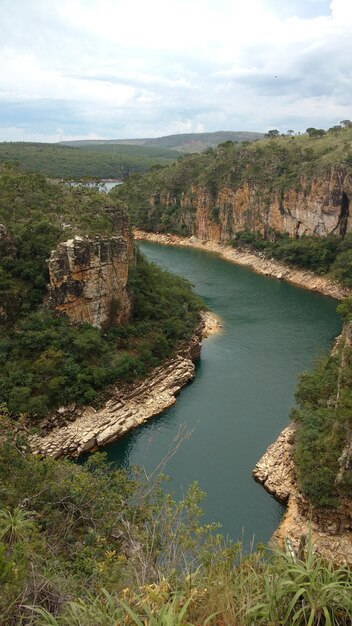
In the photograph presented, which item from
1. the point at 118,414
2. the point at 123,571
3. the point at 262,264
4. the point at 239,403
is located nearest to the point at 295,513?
the point at 239,403

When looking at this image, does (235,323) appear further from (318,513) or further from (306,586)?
(306,586)

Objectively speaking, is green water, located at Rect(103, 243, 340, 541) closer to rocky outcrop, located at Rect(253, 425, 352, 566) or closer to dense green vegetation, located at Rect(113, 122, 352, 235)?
rocky outcrop, located at Rect(253, 425, 352, 566)

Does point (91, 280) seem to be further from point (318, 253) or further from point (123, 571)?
point (318, 253)

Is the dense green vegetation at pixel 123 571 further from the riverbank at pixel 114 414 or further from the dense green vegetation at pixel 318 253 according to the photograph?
the dense green vegetation at pixel 318 253

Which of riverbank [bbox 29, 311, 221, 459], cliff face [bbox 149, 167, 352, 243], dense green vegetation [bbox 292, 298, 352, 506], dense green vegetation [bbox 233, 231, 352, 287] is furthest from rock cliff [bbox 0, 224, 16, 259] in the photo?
cliff face [bbox 149, 167, 352, 243]

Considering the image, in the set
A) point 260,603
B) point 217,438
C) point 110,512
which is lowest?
point 217,438

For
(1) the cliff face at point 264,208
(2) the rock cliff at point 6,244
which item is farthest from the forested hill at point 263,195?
(2) the rock cliff at point 6,244

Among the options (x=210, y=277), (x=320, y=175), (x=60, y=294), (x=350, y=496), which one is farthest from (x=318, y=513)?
(x=320, y=175)
